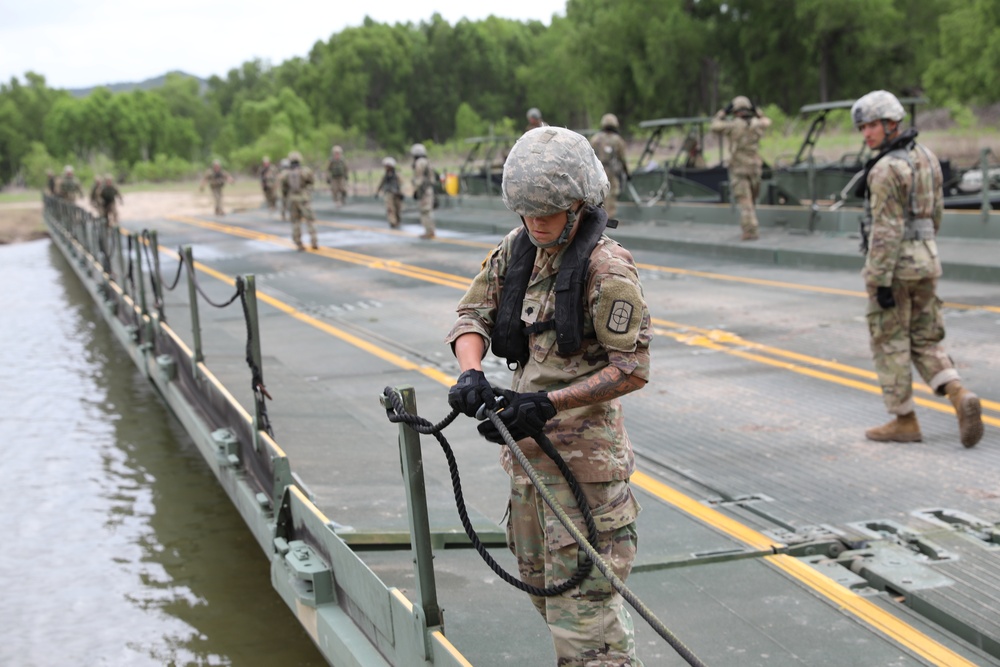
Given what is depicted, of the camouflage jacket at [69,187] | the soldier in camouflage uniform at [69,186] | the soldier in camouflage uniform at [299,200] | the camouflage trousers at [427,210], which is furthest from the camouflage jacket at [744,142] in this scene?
the camouflage jacket at [69,187]

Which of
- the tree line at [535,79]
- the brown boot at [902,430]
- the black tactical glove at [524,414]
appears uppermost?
the tree line at [535,79]

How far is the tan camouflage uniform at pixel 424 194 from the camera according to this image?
78.2 feet

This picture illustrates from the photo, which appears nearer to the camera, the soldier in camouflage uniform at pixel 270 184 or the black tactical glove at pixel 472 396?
the black tactical glove at pixel 472 396

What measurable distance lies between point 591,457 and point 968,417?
14.0 feet

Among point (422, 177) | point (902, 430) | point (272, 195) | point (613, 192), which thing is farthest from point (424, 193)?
point (902, 430)

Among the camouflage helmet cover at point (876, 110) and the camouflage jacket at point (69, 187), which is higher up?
the camouflage helmet cover at point (876, 110)

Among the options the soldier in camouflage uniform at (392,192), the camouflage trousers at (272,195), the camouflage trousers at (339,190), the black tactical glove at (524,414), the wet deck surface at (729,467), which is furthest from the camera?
the camouflage trousers at (272,195)

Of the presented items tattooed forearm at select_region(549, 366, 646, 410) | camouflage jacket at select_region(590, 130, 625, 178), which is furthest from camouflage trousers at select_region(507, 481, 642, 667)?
camouflage jacket at select_region(590, 130, 625, 178)

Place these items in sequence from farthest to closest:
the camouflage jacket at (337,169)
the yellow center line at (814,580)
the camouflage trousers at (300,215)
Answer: the camouflage jacket at (337,169) → the camouflage trousers at (300,215) → the yellow center line at (814,580)

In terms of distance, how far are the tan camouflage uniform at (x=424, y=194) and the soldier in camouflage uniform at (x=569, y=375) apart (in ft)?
66.9

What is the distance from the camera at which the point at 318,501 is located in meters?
5.89

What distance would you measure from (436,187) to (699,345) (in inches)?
845

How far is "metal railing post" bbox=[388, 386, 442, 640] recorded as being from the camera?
3426mm

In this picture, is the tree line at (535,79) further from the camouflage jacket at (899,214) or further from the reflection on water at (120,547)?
the camouflage jacket at (899,214)
